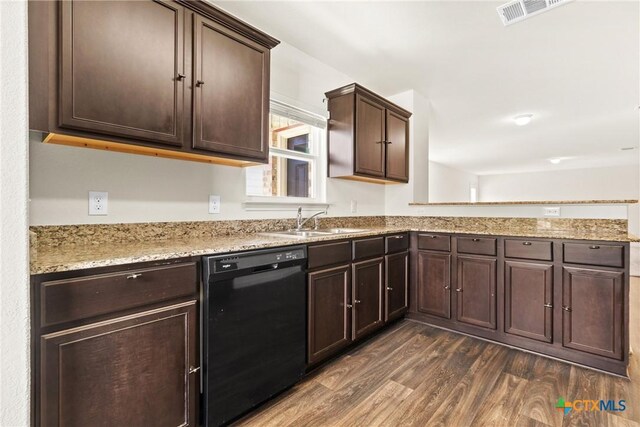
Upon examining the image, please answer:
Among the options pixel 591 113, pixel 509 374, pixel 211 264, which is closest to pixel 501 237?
pixel 509 374

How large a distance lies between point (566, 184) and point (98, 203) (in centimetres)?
1081

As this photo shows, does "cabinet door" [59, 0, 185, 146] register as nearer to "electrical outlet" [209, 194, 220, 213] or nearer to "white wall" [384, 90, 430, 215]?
"electrical outlet" [209, 194, 220, 213]

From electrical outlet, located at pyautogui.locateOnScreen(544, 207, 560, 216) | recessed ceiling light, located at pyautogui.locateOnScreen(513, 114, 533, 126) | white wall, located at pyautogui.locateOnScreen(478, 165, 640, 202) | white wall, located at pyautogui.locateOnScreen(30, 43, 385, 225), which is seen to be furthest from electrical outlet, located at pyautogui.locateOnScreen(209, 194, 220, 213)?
white wall, located at pyautogui.locateOnScreen(478, 165, 640, 202)

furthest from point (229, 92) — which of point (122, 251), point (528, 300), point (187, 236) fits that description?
point (528, 300)

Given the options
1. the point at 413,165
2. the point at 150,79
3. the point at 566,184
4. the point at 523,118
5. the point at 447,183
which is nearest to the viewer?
the point at 150,79

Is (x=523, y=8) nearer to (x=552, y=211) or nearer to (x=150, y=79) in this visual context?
(x=552, y=211)

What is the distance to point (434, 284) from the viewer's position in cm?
289

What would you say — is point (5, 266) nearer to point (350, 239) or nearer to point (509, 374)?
point (350, 239)

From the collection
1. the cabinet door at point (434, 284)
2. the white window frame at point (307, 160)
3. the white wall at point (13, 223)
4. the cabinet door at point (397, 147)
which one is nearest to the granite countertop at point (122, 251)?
the white wall at point (13, 223)

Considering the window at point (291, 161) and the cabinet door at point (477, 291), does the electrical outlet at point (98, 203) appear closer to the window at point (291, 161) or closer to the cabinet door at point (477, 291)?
the window at point (291, 161)

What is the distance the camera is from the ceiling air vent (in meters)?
2.03

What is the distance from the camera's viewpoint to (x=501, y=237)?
8.25 feet

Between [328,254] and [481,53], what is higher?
[481,53]

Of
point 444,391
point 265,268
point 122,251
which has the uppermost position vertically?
point 122,251
